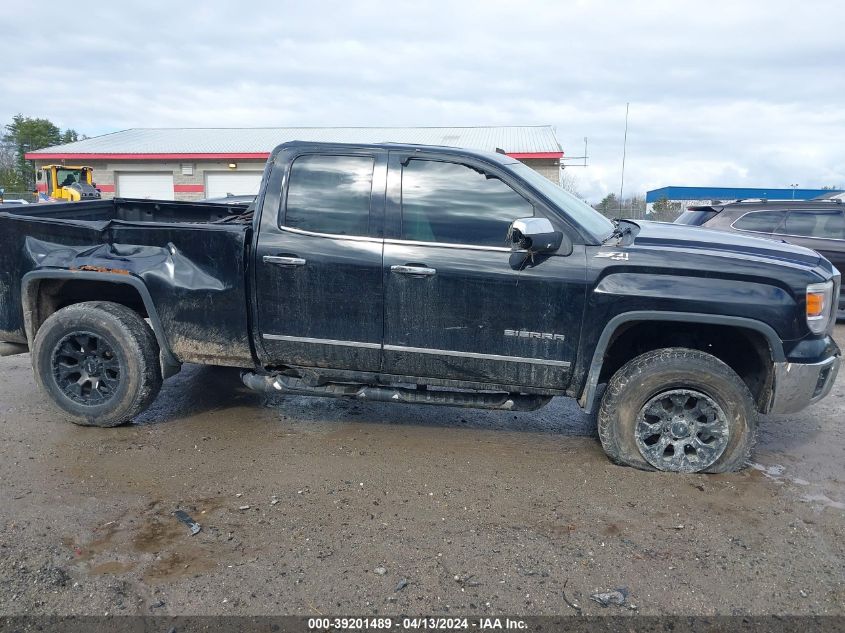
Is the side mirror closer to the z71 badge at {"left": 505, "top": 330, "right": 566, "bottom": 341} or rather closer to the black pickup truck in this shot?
the black pickup truck

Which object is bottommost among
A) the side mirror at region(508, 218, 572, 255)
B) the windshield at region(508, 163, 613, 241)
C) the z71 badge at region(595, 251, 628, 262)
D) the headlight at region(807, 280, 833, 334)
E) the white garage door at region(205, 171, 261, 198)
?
the headlight at region(807, 280, 833, 334)

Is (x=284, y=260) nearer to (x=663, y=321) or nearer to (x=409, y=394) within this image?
(x=409, y=394)

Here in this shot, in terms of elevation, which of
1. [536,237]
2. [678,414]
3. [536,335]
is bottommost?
[678,414]

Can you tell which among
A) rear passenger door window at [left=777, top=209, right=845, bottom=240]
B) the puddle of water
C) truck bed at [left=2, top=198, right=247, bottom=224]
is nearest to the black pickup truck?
the puddle of water

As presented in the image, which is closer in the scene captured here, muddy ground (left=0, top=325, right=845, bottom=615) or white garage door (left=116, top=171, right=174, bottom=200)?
muddy ground (left=0, top=325, right=845, bottom=615)

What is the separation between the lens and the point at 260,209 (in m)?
4.25

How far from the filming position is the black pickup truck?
379cm

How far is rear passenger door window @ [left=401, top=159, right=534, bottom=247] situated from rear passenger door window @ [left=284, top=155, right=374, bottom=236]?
266 mm

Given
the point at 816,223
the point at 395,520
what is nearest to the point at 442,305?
the point at 395,520

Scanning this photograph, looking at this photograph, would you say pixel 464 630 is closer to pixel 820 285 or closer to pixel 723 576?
pixel 723 576

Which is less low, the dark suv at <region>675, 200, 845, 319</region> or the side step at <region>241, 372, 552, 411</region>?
the dark suv at <region>675, 200, 845, 319</region>

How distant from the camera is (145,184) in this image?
94.3 feet

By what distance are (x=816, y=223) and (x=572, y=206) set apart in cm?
636

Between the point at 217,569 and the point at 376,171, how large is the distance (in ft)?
8.11
